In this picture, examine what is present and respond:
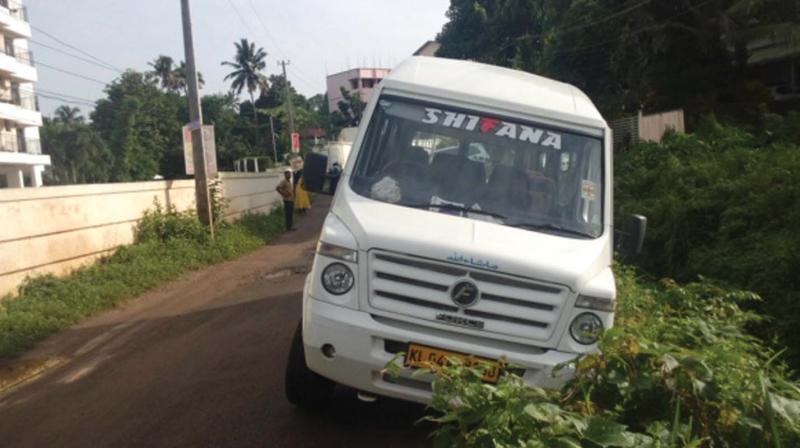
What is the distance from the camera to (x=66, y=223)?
9.48 meters

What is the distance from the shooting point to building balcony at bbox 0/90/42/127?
129 feet

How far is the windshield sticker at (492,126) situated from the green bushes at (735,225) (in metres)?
2.26

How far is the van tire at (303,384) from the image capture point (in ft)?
14.3

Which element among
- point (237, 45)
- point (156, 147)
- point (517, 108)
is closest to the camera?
point (517, 108)

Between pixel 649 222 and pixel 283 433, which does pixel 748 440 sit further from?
pixel 649 222

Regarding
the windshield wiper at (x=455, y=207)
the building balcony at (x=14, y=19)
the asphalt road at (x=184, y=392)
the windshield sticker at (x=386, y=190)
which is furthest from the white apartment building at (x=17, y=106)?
the windshield wiper at (x=455, y=207)

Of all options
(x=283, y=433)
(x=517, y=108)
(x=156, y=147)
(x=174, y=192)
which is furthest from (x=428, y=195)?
(x=156, y=147)

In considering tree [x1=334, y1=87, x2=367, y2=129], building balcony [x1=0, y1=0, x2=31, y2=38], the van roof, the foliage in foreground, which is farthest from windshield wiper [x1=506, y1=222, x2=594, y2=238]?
tree [x1=334, y1=87, x2=367, y2=129]

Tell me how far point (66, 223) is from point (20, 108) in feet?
123

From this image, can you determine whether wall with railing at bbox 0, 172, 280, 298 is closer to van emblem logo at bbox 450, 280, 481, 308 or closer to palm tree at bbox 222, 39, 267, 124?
van emblem logo at bbox 450, 280, 481, 308

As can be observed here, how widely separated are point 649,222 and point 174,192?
937cm

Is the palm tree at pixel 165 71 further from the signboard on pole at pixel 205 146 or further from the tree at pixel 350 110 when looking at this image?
the signboard on pole at pixel 205 146

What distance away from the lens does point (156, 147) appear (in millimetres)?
57031

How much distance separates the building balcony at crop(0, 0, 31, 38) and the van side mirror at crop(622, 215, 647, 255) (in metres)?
44.9
